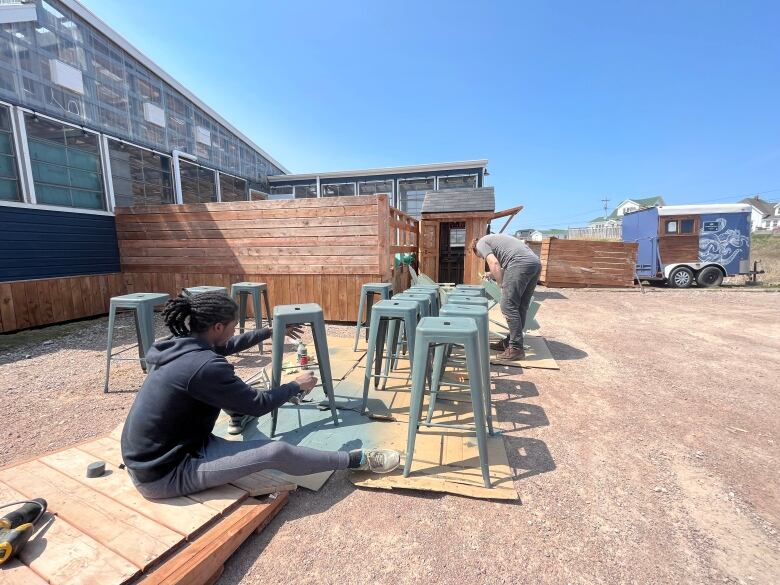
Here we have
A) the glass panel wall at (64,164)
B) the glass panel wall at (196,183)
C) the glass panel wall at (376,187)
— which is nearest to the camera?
the glass panel wall at (64,164)

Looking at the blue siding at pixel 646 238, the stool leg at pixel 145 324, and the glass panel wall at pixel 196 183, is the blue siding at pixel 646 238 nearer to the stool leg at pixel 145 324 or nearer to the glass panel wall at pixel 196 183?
the stool leg at pixel 145 324

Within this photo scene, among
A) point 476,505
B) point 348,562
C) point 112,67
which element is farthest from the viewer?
point 112,67

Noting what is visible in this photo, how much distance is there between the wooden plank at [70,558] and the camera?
4.28ft

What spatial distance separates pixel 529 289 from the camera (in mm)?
4363

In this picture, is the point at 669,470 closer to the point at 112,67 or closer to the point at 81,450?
the point at 81,450

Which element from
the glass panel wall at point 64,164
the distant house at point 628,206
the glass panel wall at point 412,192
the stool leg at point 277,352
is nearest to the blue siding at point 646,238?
the glass panel wall at point 412,192

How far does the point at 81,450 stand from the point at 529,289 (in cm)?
456

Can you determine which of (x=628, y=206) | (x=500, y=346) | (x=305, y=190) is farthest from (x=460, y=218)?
(x=628, y=206)

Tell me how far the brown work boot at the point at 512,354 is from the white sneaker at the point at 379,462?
269cm

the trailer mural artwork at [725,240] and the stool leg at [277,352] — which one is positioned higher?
the trailer mural artwork at [725,240]

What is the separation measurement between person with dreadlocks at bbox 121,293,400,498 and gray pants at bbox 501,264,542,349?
3.23m

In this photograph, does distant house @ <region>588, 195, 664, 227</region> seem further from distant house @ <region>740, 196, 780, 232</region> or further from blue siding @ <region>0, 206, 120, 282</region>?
blue siding @ <region>0, 206, 120, 282</region>

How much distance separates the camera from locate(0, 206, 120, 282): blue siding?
228 inches

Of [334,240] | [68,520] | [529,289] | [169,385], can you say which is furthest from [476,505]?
[334,240]
